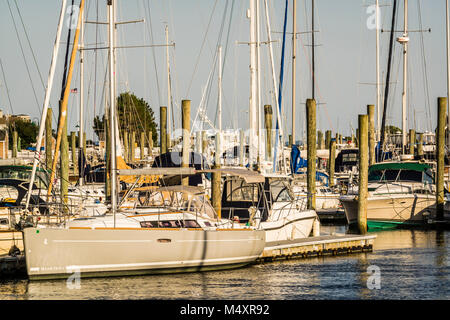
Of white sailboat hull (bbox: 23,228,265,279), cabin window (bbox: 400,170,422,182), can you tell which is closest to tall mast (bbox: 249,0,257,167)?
cabin window (bbox: 400,170,422,182)

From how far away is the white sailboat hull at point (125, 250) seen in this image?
19.8 m

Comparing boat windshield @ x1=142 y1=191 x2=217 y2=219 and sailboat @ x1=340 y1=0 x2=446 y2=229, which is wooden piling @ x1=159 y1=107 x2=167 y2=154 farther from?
boat windshield @ x1=142 y1=191 x2=217 y2=219

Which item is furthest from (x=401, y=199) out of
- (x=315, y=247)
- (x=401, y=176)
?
(x=315, y=247)

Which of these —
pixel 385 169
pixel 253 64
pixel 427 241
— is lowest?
pixel 427 241

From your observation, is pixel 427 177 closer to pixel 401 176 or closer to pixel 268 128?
pixel 401 176

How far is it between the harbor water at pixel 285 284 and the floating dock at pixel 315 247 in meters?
0.31

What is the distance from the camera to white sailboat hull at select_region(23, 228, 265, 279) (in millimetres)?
19812

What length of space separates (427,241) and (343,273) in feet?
29.3

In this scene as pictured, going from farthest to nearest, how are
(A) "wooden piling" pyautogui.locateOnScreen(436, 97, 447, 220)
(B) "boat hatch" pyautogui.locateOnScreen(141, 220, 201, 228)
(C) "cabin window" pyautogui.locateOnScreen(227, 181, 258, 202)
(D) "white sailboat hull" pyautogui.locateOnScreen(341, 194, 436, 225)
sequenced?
(D) "white sailboat hull" pyautogui.locateOnScreen(341, 194, 436, 225) → (A) "wooden piling" pyautogui.locateOnScreen(436, 97, 447, 220) → (C) "cabin window" pyautogui.locateOnScreen(227, 181, 258, 202) → (B) "boat hatch" pyautogui.locateOnScreen(141, 220, 201, 228)

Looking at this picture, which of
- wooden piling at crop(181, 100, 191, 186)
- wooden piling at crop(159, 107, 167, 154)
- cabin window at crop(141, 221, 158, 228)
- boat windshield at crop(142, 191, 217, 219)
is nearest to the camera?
cabin window at crop(141, 221, 158, 228)

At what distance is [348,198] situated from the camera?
36.2 m

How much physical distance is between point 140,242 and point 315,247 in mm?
7877
